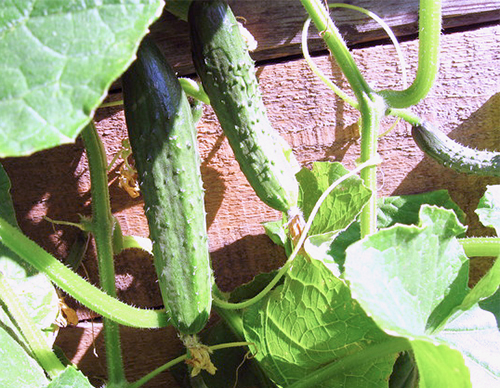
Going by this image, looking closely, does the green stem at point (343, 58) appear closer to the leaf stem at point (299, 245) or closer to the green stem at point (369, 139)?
the green stem at point (369, 139)

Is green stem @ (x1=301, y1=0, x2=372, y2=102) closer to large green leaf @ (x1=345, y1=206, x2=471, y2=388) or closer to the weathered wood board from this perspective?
the weathered wood board

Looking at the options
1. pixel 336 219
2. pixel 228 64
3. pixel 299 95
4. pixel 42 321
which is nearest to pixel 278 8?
pixel 299 95

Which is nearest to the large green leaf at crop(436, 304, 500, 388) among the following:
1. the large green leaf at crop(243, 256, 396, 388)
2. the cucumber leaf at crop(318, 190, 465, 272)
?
the large green leaf at crop(243, 256, 396, 388)

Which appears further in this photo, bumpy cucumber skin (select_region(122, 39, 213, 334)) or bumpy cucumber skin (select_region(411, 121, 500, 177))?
bumpy cucumber skin (select_region(411, 121, 500, 177))

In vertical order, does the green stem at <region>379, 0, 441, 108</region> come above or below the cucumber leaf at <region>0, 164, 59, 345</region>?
above

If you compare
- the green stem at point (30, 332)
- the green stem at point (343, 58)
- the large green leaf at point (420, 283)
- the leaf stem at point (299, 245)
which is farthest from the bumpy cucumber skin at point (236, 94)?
the green stem at point (30, 332)

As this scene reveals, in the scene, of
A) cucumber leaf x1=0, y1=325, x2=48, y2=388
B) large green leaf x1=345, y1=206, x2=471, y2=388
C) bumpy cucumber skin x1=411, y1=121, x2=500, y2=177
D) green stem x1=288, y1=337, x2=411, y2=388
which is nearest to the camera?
large green leaf x1=345, y1=206, x2=471, y2=388

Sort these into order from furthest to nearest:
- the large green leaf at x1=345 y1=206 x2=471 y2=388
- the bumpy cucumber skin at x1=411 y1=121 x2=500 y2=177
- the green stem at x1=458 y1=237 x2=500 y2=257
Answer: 1. the bumpy cucumber skin at x1=411 y1=121 x2=500 y2=177
2. the green stem at x1=458 y1=237 x2=500 y2=257
3. the large green leaf at x1=345 y1=206 x2=471 y2=388
